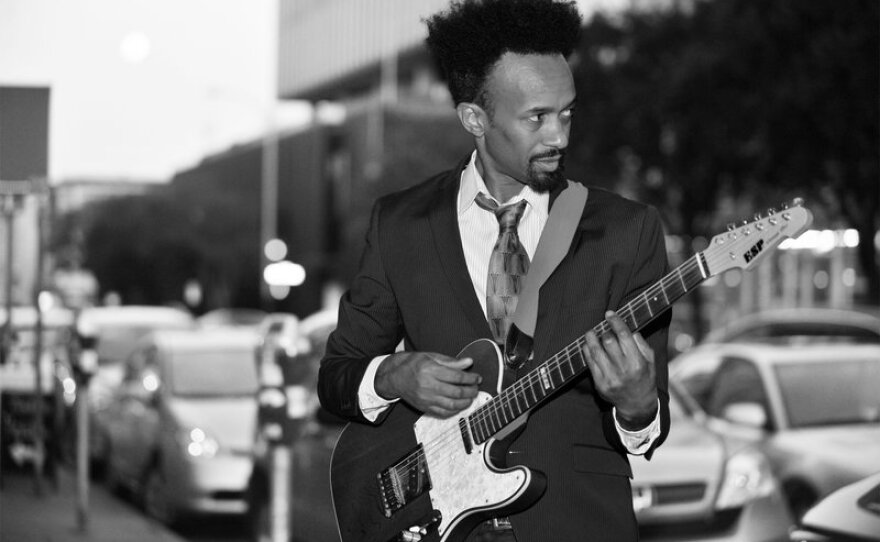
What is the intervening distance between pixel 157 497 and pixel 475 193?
821 cm

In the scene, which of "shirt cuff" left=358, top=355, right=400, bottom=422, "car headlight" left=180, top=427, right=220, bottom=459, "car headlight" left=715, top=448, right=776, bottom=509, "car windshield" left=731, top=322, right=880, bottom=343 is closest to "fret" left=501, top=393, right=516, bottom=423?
"shirt cuff" left=358, top=355, right=400, bottom=422

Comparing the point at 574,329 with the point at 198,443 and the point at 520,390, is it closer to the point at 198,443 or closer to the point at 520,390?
the point at 520,390

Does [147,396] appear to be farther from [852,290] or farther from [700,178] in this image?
[852,290]

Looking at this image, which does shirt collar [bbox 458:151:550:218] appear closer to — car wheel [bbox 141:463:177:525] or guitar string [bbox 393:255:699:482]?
guitar string [bbox 393:255:699:482]

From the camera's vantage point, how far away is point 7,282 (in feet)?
30.6

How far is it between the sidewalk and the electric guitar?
204 inches

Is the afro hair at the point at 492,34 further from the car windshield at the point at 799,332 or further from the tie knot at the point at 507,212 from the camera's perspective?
the car windshield at the point at 799,332

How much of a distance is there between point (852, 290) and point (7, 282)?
3092 centimetres

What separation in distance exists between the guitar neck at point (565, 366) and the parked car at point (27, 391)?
6384mm

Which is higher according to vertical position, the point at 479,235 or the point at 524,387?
the point at 479,235

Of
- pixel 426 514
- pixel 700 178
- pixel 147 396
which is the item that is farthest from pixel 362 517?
pixel 700 178

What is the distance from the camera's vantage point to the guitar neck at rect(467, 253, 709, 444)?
2.96 m

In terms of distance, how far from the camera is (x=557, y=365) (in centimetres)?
307

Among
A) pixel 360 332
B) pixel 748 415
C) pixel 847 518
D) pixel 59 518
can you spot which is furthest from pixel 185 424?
pixel 360 332
